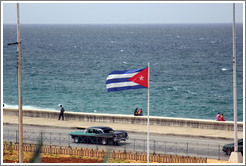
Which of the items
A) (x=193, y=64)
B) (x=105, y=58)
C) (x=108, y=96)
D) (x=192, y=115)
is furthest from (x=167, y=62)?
(x=192, y=115)

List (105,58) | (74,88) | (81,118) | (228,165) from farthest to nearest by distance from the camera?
1. (105,58)
2. (74,88)
3. (81,118)
4. (228,165)

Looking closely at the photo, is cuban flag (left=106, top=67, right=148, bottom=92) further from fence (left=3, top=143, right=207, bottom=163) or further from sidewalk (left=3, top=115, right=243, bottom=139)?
sidewalk (left=3, top=115, right=243, bottom=139)

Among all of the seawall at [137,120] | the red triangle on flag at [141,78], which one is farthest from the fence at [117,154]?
the seawall at [137,120]

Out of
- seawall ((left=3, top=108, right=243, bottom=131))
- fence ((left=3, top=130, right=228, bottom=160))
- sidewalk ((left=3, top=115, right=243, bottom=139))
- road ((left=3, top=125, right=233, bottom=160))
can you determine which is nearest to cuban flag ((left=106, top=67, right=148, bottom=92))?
road ((left=3, top=125, right=233, bottom=160))

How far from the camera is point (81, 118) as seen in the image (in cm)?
4125

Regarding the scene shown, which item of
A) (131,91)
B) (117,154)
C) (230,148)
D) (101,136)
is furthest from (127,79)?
(131,91)

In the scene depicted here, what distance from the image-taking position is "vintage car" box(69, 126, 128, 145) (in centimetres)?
3166

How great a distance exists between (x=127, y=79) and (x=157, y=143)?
25.4 ft

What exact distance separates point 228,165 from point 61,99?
52074mm

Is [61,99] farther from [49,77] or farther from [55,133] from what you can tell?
[55,133]

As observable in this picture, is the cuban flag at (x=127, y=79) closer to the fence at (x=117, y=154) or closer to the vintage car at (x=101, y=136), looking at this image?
the fence at (x=117, y=154)

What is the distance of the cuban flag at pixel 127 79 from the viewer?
84.5 ft

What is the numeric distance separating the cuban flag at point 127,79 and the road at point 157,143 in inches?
144

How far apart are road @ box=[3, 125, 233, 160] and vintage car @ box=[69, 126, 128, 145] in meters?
0.34
